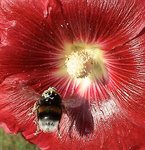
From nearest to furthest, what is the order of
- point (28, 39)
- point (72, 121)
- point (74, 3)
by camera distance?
point (74, 3)
point (28, 39)
point (72, 121)

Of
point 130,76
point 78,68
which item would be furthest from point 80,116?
point 130,76

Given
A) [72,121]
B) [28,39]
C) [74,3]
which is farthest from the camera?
[72,121]

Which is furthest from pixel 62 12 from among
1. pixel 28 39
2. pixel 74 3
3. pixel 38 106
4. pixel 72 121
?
pixel 72 121

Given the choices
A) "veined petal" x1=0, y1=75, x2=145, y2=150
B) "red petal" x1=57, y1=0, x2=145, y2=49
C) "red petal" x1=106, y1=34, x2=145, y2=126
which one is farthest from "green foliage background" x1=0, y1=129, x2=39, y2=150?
"red petal" x1=57, y1=0, x2=145, y2=49

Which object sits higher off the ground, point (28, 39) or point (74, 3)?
point (74, 3)

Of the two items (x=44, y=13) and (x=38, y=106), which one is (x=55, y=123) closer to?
(x=38, y=106)

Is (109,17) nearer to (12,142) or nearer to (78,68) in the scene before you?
(78,68)

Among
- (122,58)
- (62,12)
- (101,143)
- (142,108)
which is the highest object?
(62,12)
